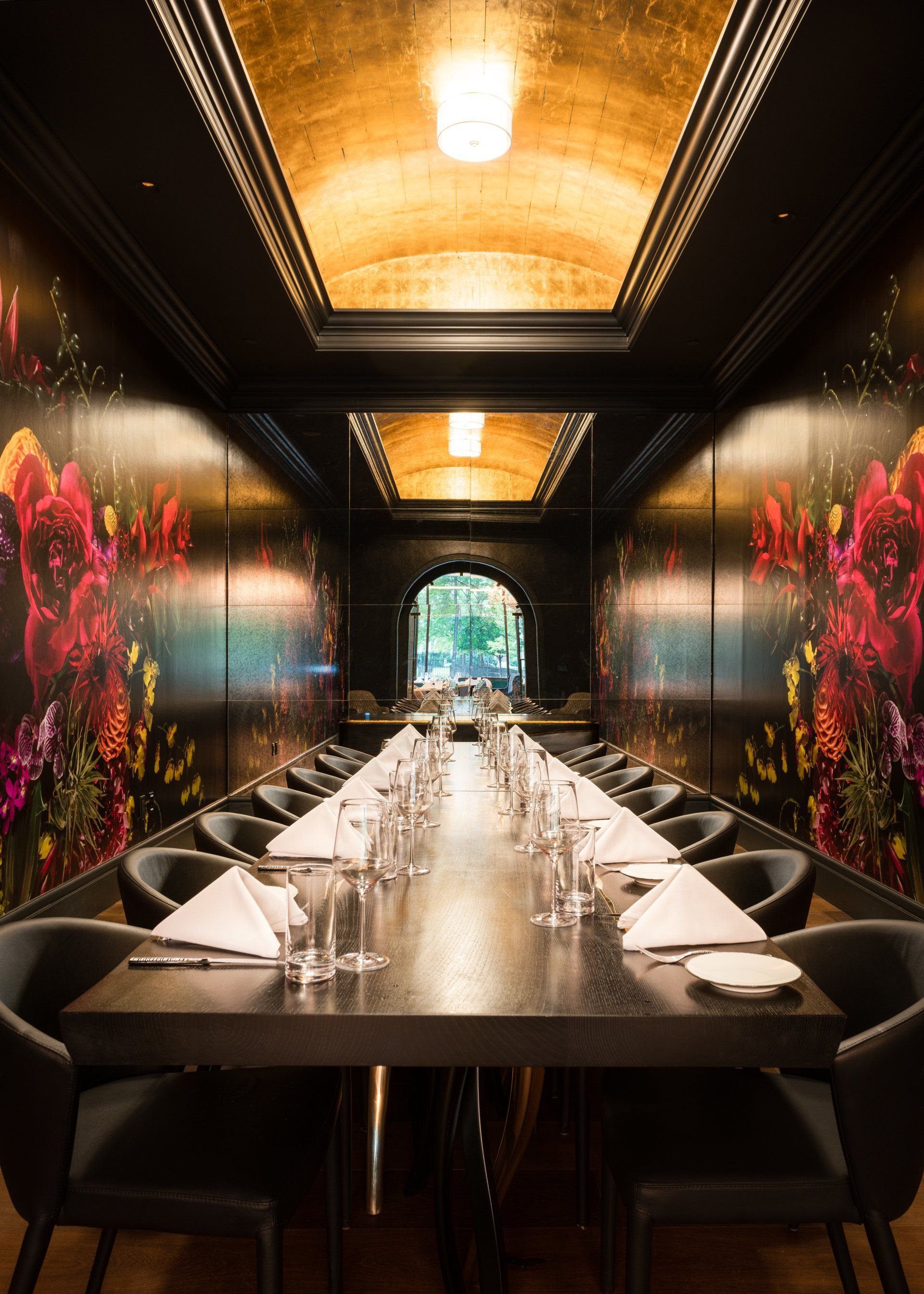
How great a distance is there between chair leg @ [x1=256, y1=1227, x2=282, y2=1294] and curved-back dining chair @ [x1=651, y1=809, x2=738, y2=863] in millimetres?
1729

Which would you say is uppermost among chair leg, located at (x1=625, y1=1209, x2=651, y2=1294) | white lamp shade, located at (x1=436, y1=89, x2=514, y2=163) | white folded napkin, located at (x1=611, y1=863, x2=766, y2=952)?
white lamp shade, located at (x1=436, y1=89, x2=514, y2=163)

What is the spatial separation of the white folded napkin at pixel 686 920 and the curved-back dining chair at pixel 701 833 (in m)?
1.09

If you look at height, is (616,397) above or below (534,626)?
above

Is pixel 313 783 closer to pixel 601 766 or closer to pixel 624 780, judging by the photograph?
pixel 624 780

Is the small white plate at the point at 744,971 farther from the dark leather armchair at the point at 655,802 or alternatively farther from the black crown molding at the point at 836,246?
the black crown molding at the point at 836,246

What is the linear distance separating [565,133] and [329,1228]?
15.4 feet

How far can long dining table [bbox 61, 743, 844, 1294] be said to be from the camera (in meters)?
1.37

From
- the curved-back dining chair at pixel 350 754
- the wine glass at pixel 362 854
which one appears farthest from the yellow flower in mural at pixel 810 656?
the wine glass at pixel 362 854

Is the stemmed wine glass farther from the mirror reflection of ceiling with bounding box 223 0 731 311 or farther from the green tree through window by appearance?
the green tree through window

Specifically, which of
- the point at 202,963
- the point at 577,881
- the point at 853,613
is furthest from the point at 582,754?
the point at 202,963

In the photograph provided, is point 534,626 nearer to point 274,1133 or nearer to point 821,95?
point 821,95

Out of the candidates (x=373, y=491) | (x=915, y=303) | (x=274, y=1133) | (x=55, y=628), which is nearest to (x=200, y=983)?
(x=274, y=1133)

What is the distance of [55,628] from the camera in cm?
384

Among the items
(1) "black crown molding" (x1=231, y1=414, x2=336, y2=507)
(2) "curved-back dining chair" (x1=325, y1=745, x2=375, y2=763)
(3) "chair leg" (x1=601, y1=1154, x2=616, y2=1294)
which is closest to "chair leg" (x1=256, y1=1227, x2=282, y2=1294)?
(3) "chair leg" (x1=601, y1=1154, x2=616, y2=1294)
